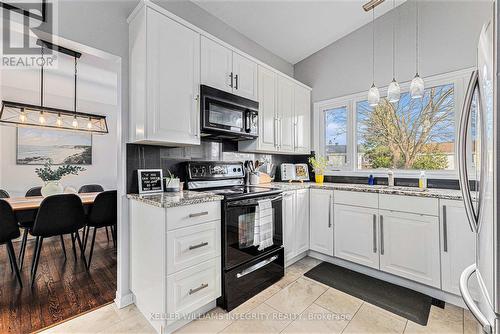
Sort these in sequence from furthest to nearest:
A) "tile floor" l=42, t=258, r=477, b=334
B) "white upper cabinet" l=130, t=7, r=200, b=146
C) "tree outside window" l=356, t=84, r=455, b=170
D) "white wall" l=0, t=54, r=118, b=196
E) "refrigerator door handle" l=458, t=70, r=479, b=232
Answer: "white wall" l=0, t=54, r=118, b=196, "tree outside window" l=356, t=84, r=455, b=170, "white upper cabinet" l=130, t=7, r=200, b=146, "tile floor" l=42, t=258, r=477, b=334, "refrigerator door handle" l=458, t=70, r=479, b=232

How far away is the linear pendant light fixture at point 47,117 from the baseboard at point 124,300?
2465 mm

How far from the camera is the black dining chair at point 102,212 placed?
2.74 meters

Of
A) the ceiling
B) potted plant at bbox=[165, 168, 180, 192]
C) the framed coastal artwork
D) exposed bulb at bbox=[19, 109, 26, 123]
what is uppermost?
the ceiling

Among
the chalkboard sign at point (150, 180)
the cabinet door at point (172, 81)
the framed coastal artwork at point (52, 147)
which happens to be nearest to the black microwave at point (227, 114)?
the cabinet door at point (172, 81)

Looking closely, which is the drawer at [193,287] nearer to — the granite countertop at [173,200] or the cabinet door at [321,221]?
the granite countertop at [173,200]

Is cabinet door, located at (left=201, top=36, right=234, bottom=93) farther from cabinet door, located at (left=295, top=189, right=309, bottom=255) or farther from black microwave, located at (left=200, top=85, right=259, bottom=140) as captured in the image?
cabinet door, located at (left=295, top=189, right=309, bottom=255)

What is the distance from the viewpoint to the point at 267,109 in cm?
283

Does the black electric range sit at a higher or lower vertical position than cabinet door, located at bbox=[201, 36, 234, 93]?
lower

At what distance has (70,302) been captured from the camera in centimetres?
197

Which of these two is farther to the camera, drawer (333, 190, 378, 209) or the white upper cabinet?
drawer (333, 190, 378, 209)

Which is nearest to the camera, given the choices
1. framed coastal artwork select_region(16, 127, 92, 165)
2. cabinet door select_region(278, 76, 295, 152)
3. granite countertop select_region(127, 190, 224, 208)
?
granite countertop select_region(127, 190, 224, 208)

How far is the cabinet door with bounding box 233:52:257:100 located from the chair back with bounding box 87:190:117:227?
1955 millimetres

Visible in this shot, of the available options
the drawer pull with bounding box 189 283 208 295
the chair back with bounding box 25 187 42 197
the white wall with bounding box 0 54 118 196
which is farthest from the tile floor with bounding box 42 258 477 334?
the chair back with bounding box 25 187 42 197

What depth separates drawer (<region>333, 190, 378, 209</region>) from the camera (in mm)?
2379
